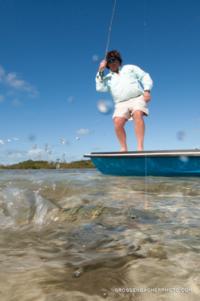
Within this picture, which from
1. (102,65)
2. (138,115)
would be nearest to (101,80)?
(102,65)

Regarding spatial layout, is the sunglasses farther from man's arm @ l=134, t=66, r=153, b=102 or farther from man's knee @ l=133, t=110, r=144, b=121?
man's knee @ l=133, t=110, r=144, b=121

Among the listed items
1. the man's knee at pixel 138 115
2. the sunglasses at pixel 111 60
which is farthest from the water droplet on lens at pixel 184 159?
the sunglasses at pixel 111 60

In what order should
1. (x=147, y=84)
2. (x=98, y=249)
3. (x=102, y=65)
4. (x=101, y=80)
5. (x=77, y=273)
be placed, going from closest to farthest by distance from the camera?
(x=77, y=273) < (x=98, y=249) < (x=147, y=84) < (x=102, y=65) < (x=101, y=80)

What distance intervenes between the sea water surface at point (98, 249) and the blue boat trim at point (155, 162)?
10.9ft

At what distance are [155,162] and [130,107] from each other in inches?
65.7

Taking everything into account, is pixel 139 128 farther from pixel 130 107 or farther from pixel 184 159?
pixel 184 159

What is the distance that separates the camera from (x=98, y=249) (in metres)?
1.97

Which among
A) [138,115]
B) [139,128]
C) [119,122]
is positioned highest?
[138,115]

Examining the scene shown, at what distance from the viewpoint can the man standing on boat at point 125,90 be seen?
25.8 feet

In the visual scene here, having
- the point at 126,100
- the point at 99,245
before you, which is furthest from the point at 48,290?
the point at 126,100

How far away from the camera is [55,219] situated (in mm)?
2936

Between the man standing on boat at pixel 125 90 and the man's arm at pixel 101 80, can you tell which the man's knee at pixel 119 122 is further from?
the man's arm at pixel 101 80

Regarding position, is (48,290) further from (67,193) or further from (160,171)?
(160,171)

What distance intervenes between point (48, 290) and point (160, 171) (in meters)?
6.36
